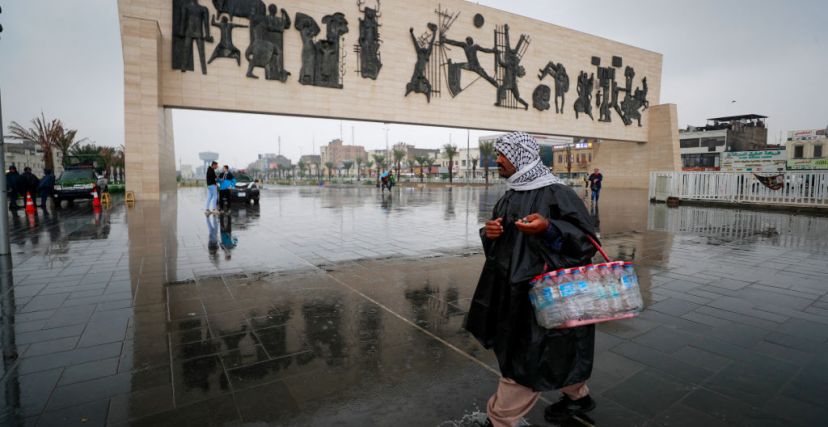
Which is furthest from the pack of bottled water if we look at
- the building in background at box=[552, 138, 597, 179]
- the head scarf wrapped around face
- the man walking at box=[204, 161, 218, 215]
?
the building in background at box=[552, 138, 597, 179]

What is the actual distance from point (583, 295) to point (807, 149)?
226ft

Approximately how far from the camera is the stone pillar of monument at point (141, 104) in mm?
17562

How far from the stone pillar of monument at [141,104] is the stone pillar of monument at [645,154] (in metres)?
36.2

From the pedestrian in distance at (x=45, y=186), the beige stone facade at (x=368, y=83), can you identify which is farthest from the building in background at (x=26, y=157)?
the pedestrian in distance at (x=45, y=186)

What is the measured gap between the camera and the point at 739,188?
18.2 m

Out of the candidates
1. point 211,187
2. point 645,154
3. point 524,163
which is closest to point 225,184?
point 211,187

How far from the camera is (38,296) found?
15.2ft

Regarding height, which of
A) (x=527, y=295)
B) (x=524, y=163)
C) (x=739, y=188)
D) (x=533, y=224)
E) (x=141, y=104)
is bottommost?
(x=527, y=295)

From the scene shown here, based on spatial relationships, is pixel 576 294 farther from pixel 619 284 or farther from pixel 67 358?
pixel 67 358

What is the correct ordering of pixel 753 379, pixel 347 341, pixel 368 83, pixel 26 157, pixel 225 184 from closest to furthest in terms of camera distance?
pixel 753 379 < pixel 347 341 < pixel 225 184 < pixel 368 83 < pixel 26 157

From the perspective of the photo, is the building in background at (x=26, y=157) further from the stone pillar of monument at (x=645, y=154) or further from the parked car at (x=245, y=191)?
the stone pillar of monument at (x=645, y=154)

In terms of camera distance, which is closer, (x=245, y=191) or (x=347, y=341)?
(x=347, y=341)

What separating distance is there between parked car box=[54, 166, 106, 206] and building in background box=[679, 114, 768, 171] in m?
63.5

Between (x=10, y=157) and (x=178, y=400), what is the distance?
283 ft
